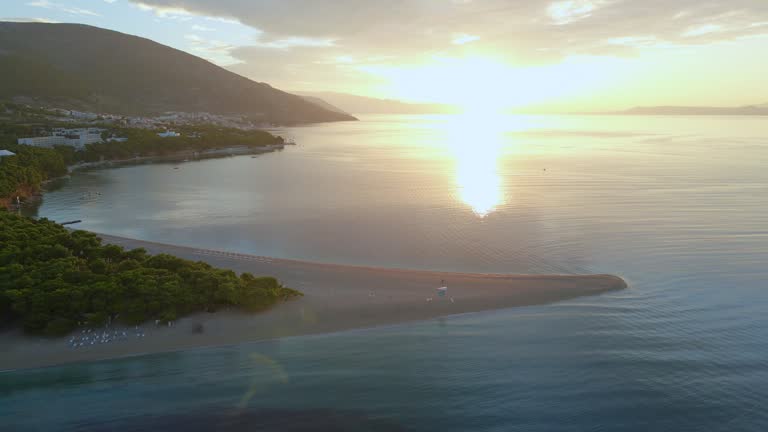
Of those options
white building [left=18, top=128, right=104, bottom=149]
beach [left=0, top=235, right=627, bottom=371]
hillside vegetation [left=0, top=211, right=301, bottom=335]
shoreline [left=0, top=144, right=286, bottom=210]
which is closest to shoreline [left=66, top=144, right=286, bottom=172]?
shoreline [left=0, top=144, right=286, bottom=210]

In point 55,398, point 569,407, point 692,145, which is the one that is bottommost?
point 55,398

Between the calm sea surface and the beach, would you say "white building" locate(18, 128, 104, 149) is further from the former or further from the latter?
the beach

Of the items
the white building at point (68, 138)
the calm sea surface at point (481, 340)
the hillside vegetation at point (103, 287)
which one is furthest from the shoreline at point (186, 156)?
the hillside vegetation at point (103, 287)

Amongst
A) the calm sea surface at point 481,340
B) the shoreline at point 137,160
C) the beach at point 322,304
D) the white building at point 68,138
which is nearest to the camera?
the calm sea surface at point 481,340

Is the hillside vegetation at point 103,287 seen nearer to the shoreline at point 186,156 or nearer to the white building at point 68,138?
the shoreline at point 186,156

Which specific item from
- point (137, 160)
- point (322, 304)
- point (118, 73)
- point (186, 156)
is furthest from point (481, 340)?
point (118, 73)

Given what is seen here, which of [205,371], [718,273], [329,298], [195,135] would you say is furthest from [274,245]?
[195,135]

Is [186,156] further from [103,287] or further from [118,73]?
[118,73]

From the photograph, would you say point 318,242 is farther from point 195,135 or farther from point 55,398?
point 195,135
